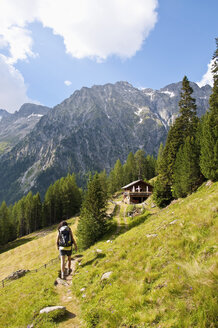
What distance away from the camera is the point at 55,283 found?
32.3 feet

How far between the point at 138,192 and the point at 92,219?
26493 mm

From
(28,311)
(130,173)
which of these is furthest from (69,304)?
(130,173)

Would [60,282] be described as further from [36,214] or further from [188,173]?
[36,214]

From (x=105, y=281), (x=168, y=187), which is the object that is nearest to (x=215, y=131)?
(x=168, y=187)

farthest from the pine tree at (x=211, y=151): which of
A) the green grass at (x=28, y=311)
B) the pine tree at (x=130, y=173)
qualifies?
the pine tree at (x=130, y=173)

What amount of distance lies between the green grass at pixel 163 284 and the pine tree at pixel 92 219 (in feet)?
55.3

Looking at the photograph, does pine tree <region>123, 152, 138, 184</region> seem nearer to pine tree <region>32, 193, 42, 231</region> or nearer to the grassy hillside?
pine tree <region>32, 193, 42, 231</region>

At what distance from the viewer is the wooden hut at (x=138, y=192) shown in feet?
169

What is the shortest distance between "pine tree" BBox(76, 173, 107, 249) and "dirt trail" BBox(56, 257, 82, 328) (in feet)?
52.0

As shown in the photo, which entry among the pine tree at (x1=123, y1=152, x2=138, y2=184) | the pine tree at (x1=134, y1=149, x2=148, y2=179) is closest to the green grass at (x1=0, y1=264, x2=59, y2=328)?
the pine tree at (x1=134, y1=149, x2=148, y2=179)

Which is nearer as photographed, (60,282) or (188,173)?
(60,282)

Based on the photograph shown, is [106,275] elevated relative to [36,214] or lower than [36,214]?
elevated

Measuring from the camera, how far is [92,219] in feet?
89.4

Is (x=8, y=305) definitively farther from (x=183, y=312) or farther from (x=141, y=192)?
(x=141, y=192)
